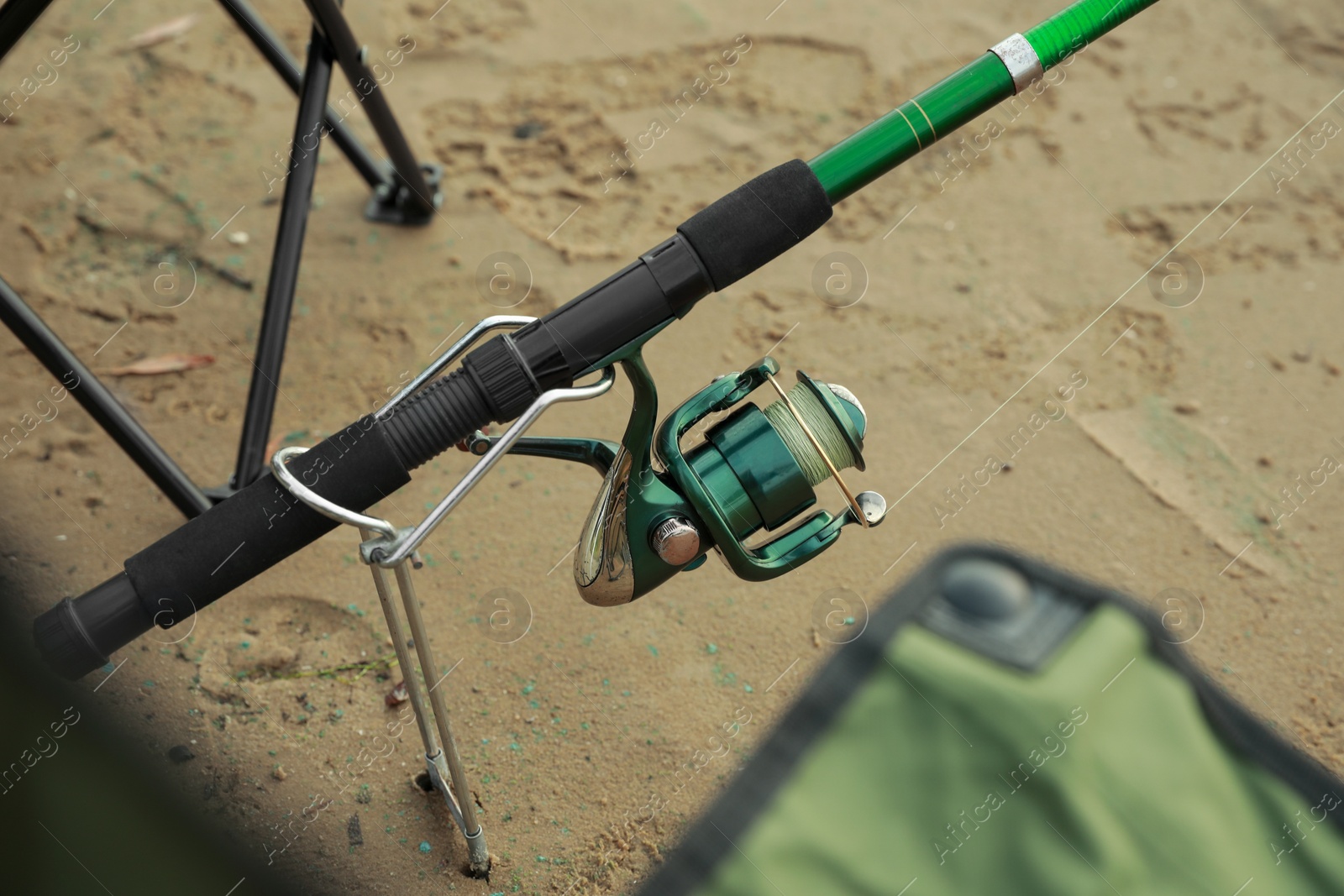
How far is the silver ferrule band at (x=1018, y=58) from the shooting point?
1.46 m

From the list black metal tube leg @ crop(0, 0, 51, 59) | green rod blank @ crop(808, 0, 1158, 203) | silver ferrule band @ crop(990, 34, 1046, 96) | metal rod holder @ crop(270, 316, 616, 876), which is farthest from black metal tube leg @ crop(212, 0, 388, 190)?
silver ferrule band @ crop(990, 34, 1046, 96)

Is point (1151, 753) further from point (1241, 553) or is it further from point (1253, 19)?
point (1253, 19)

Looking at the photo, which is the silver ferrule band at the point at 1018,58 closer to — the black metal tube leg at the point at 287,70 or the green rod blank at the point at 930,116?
the green rod blank at the point at 930,116

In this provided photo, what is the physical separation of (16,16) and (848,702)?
216cm

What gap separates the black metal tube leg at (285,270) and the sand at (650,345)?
0.33 meters

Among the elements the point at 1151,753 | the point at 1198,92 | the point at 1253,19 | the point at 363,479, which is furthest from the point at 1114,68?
the point at 363,479

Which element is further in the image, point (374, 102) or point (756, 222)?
point (374, 102)

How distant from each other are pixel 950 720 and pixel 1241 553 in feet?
3.40

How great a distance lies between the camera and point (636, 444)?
149 cm

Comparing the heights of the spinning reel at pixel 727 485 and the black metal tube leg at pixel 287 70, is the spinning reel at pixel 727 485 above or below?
below

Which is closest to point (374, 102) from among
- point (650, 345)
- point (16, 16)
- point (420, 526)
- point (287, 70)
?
point (287, 70)

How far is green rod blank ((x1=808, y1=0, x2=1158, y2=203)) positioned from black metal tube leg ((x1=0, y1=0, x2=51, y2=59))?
5.17 ft

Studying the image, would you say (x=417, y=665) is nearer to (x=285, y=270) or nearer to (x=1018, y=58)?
(x=285, y=270)

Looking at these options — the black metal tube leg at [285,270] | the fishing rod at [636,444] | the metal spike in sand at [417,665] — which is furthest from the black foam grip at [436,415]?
the black metal tube leg at [285,270]
